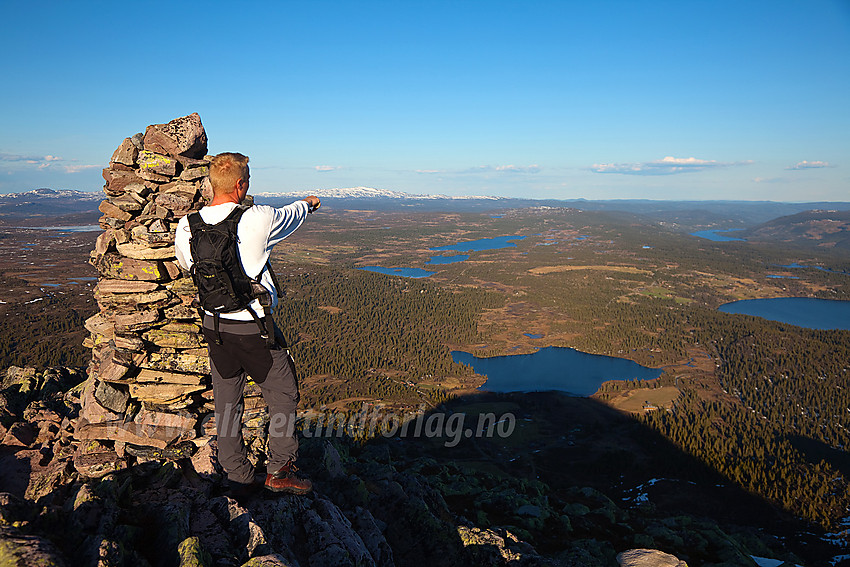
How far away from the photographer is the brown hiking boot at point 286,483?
7707 mm

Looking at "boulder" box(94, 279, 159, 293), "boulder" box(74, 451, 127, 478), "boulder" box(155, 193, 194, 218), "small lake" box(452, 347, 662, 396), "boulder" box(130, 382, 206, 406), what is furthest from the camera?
A: "small lake" box(452, 347, 662, 396)

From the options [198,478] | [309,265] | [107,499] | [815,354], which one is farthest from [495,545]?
[309,265]

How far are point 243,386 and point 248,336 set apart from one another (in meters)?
1.34

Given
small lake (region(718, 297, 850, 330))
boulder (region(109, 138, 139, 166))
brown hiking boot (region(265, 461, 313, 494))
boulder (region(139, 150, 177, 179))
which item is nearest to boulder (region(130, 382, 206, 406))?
brown hiking boot (region(265, 461, 313, 494))

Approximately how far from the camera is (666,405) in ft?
224

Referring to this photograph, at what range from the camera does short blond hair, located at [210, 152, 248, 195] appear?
599cm

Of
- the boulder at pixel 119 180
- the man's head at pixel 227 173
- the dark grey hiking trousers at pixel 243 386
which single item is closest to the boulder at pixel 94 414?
the dark grey hiking trousers at pixel 243 386

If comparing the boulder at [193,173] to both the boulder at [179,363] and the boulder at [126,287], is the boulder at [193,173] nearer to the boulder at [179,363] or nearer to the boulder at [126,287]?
the boulder at [126,287]

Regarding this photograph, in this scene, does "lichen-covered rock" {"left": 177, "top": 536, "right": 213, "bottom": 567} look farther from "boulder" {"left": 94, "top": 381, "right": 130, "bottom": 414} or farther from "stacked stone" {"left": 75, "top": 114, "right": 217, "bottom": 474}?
"boulder" {"left": 94, "top": 381, "right": 130, "bottom": 414}

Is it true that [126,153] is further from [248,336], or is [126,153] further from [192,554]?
[192,554]

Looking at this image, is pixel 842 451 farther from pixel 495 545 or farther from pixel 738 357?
pixel 495 545

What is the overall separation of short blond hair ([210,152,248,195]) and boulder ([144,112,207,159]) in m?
6.85

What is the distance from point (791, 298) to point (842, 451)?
133 metres

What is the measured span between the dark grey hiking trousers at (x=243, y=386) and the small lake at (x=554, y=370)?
69.0 meters
